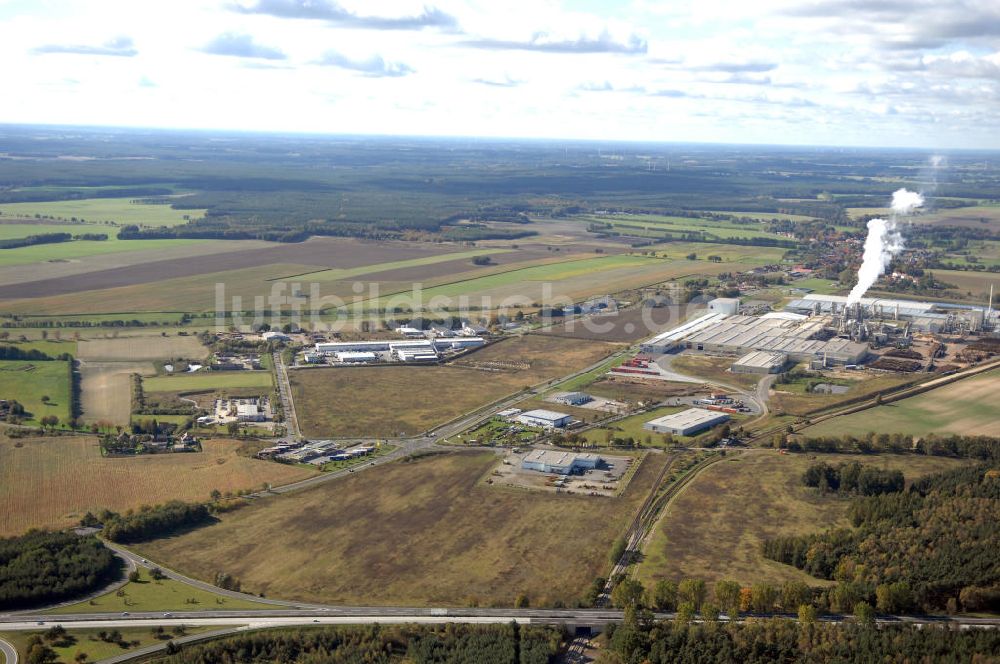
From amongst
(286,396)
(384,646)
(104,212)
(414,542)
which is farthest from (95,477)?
(104,212)

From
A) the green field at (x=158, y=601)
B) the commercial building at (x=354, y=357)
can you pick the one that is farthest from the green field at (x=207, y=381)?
the green field at (x=158, y=601)

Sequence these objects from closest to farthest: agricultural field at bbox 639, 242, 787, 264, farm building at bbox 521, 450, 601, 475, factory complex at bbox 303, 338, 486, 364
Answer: farm building at bbox 521, 450, 601, 475 < factory complex at bbox 303, 338, 486, 364 < agricultural field at bbox 639, 242, 787, 264

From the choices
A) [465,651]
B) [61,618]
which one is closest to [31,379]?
[61,618]

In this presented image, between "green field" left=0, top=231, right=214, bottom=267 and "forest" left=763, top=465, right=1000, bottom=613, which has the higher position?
"green field" left=0, top=231, right=214, bottom=267

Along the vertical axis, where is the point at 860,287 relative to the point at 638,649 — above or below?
above

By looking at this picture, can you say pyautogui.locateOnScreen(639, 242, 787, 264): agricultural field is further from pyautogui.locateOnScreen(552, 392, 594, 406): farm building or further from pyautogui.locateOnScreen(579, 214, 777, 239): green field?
pyautogui.locateOnScreen(552, 392, 594, 406): farm building

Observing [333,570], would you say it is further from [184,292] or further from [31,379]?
[184,292]

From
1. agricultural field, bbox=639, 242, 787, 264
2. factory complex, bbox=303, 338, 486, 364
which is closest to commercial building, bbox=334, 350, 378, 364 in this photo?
factory complex, bbox=303, 338, 486, 364
